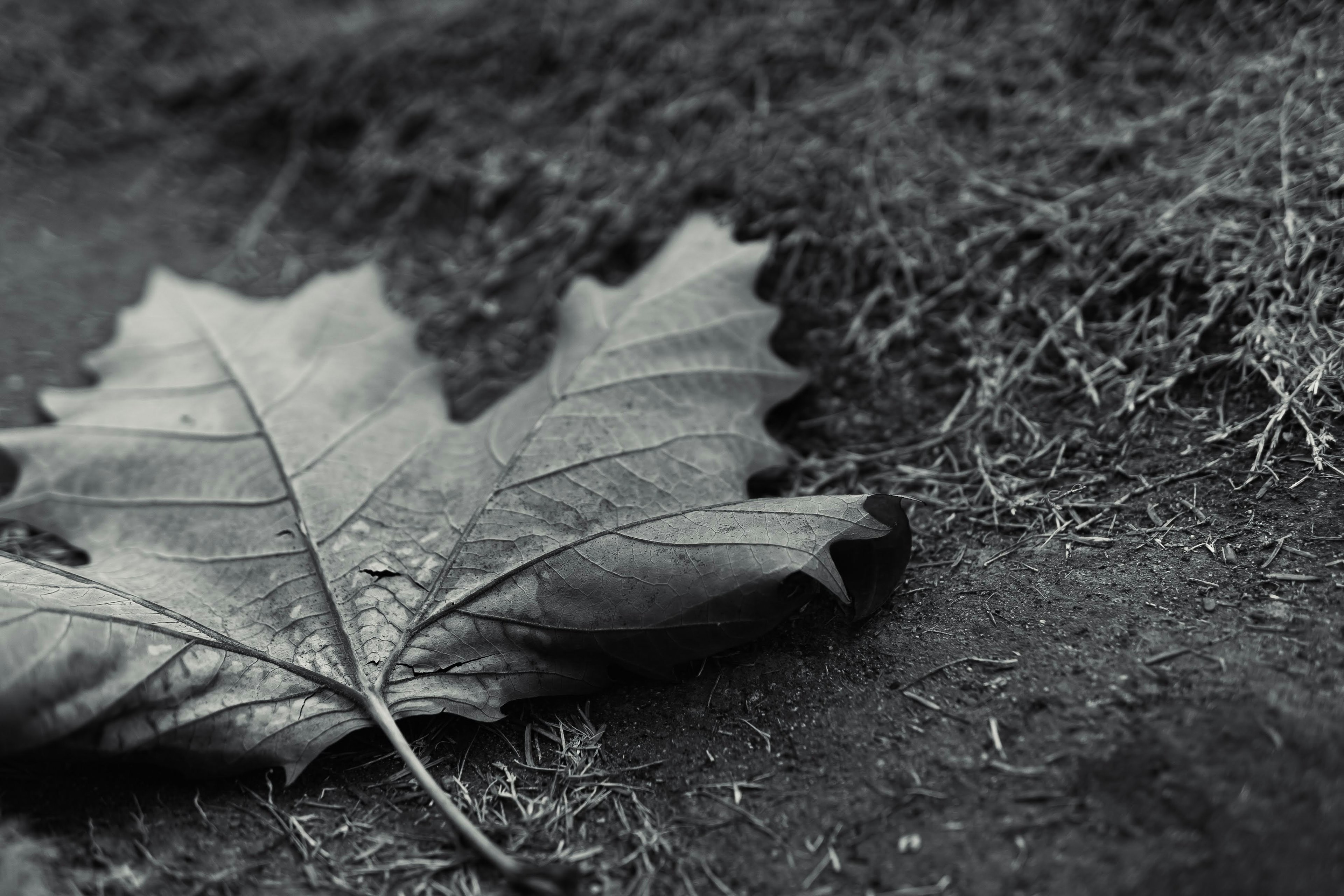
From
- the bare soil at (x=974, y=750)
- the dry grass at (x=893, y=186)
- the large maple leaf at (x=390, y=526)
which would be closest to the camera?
the bare soil at (x=974, y=750)

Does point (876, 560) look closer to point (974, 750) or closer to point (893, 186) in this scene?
point (974, 750)

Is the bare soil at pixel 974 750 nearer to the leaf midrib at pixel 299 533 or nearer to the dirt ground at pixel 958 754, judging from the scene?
the dirt ground at pixel 958 754

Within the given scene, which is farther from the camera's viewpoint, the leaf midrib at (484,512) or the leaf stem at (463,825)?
the leaf midrib at (484,512)

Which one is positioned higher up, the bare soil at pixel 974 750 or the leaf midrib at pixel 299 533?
the leaf midrib at pixel 299 533

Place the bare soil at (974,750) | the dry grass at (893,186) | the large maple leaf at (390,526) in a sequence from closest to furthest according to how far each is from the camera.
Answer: the bare soil at (974,750), the large maple leaf at (390,526), the dry grass at (893,186)

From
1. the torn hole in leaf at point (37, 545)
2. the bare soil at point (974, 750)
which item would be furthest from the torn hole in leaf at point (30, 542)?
the bare soil at point (974, 750)

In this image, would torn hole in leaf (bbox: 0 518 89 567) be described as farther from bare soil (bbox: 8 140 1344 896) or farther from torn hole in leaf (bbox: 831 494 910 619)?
torn hole in leaf (bbox: 831 494 910 619)

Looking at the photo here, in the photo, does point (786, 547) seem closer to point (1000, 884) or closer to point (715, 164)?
point (1000, 884)

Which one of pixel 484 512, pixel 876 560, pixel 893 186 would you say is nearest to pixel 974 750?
pixel 876 560
